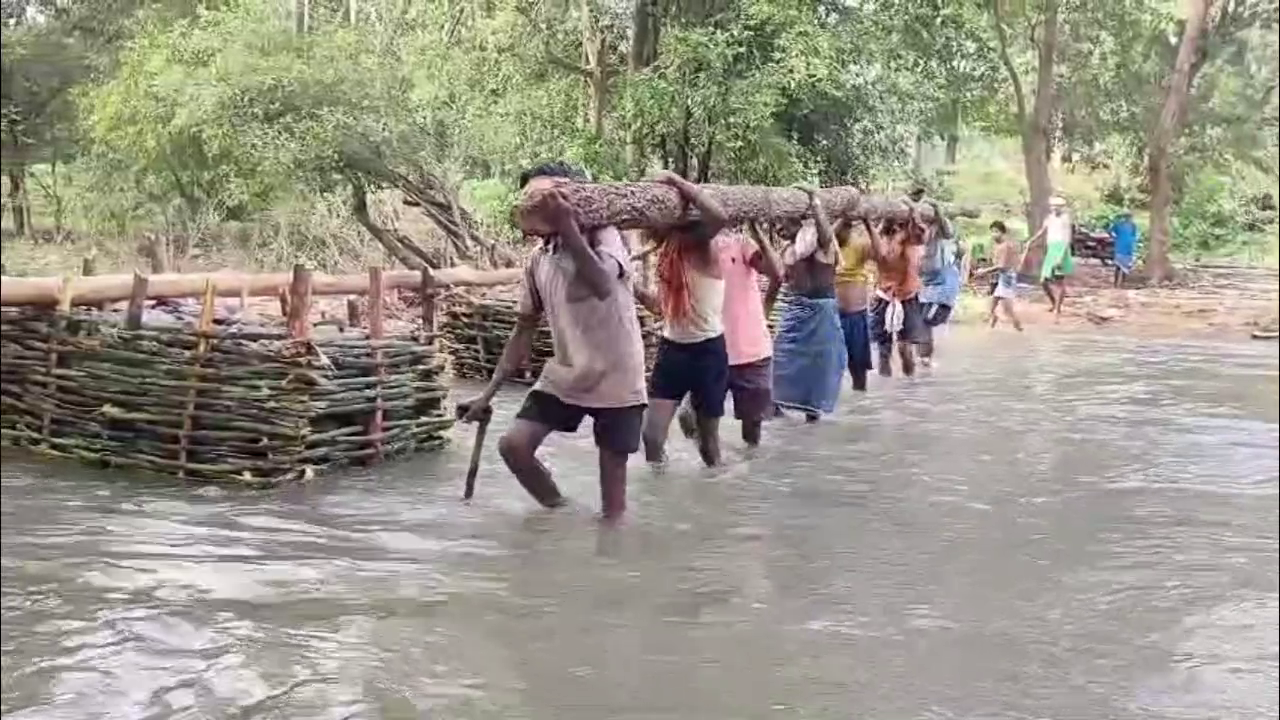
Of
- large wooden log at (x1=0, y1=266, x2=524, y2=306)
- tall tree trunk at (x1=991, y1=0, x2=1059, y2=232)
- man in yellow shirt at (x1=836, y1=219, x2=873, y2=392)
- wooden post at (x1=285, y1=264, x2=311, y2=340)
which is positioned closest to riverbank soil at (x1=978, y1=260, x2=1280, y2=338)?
tall tree trunk at (x1=991, y1=0, x2=1059, y2=232)

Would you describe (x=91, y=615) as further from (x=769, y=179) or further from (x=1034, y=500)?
(x=1034, y=500)

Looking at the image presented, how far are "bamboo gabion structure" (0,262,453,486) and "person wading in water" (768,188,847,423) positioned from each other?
0.94 m

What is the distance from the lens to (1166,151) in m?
1.76

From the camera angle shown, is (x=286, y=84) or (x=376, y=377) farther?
(x=376, y=377)

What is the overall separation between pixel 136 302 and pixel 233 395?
109 centimetres

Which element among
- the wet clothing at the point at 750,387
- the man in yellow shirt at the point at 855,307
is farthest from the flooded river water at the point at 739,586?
the man in yellow shirt at the point at 855,307

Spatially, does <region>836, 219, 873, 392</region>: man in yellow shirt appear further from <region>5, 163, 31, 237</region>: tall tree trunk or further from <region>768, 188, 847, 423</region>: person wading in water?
<region>5, 163, 31, 237</region>: tall tree trunk

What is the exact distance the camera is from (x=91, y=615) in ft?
6.07

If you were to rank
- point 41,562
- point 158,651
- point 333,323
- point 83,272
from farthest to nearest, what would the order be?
point 333,323, point 158,651, point 41,562, point 83,272

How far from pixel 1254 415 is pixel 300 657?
1376mm

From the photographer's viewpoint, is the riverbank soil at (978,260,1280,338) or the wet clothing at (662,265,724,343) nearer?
the riverbank soil at (978,260,1280,338)

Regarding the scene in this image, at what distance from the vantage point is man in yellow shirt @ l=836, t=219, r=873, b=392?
384cm

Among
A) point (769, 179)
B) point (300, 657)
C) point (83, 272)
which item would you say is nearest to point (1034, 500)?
point (769, 179)

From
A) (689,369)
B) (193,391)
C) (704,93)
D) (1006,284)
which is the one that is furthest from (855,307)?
(704,93)
